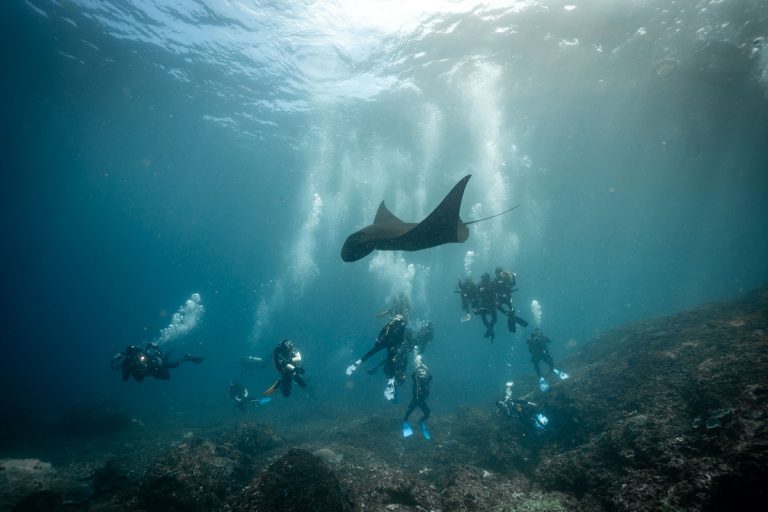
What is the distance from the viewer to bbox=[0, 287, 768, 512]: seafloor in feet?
15.2

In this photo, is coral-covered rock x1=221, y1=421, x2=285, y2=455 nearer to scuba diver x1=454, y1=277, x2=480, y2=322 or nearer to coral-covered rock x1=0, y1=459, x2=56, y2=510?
coral-covered rock x1=0, y1=459, x2=56, y2=510

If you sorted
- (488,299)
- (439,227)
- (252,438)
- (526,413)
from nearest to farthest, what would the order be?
(439,227) < (526,413) < (252,438) < (488,299)

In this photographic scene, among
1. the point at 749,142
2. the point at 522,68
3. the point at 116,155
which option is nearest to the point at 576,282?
the point at 749,142

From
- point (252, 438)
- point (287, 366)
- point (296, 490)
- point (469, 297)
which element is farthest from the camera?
point (469, 297)

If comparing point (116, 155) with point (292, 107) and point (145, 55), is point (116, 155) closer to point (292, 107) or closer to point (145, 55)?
point (145, 55)

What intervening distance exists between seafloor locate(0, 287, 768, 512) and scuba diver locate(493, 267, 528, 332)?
2.88 meters

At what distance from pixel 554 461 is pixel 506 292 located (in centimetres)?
662

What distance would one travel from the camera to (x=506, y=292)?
1274cm

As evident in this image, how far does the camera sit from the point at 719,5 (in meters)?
14.8

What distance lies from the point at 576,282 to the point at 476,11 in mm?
167318

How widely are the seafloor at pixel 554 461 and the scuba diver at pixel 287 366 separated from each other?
2.03 m

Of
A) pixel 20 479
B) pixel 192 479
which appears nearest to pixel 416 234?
pixel 192 479

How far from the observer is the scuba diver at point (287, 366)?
30.3 ft

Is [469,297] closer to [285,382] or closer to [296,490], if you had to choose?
[285,382]
